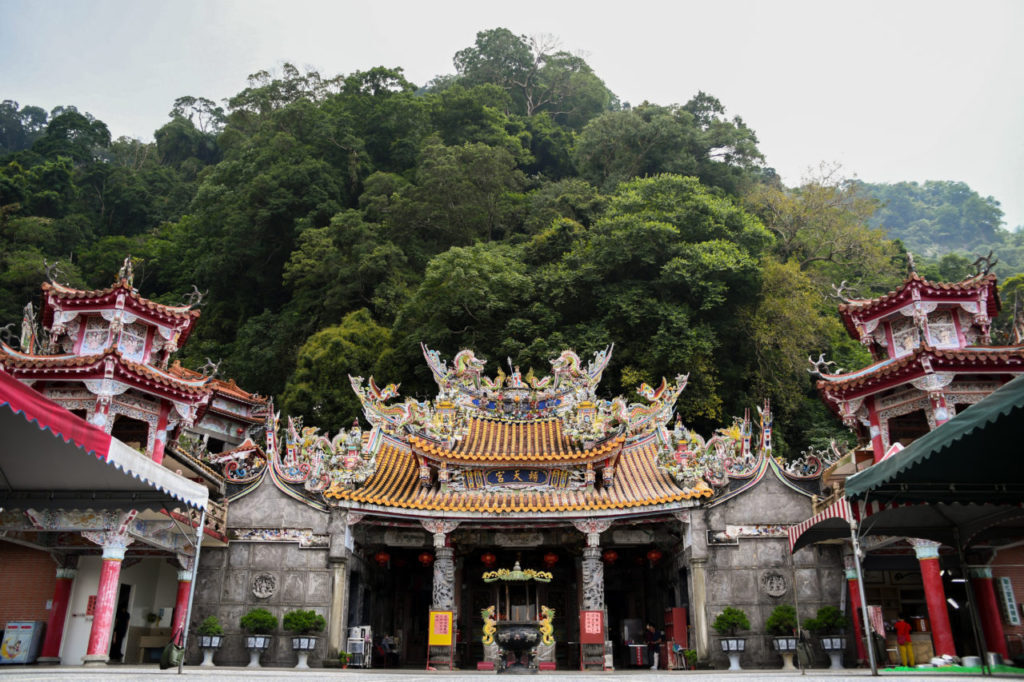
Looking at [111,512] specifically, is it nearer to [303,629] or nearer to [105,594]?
[105,594]

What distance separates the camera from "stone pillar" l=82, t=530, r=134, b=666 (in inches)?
550

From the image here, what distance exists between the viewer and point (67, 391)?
56.1 feet

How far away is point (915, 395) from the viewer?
52.9ft

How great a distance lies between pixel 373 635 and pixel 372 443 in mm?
5112

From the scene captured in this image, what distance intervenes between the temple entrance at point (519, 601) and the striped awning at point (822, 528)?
6.35 meters

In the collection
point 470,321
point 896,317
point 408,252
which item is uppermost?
point 408,252

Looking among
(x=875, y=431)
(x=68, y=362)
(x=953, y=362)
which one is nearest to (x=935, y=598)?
(x=875, y=431)

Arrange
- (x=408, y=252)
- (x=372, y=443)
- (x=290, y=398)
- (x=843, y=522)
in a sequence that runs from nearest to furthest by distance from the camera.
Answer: (x=843, y=522) < (x=372, y=443) < (x=290, y=398) < (x=408, y=252)

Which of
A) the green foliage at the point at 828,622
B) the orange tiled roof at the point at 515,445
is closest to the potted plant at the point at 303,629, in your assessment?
the orange tiled roof at the point at 515,445

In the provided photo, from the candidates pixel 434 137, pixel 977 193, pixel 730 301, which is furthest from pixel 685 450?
pixel 977 193

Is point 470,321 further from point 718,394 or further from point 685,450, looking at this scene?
point 685,450

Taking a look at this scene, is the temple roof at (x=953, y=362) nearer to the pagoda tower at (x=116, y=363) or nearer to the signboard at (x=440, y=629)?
the signboard at (x=440, y=629)

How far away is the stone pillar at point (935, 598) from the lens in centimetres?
1314

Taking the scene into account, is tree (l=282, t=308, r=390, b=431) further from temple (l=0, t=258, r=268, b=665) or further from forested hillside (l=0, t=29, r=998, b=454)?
temple (l=0, t=258, r=268, b=665)
